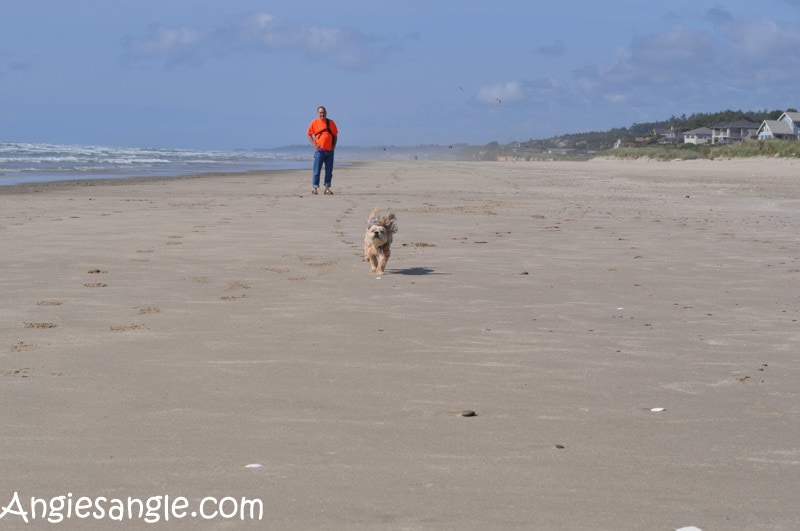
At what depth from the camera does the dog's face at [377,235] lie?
26.8 feet

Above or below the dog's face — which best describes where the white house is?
above

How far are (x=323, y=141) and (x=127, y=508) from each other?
16.5m

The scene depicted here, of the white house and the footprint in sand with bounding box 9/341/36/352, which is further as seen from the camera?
the white house

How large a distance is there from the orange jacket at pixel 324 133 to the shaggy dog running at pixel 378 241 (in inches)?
428

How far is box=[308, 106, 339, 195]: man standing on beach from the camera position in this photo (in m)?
19.2

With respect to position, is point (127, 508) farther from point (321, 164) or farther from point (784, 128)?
point (784, 128)

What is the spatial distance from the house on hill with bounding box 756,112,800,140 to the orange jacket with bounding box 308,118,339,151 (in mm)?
87542

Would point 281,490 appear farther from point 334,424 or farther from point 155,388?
point 155,388

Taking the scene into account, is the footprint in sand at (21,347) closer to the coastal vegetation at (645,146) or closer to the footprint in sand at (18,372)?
the footprint in sand at (18,372)

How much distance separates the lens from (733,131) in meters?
115

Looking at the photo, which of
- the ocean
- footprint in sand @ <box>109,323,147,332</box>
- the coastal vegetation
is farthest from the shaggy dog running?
the coastal vegetation

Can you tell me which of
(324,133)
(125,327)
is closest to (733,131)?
(324,133)

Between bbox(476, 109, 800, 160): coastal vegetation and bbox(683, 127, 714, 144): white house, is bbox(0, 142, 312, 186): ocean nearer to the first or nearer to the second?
bbox(476, 109, 800, 160): coastal vegetation

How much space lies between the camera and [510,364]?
16.8ft
